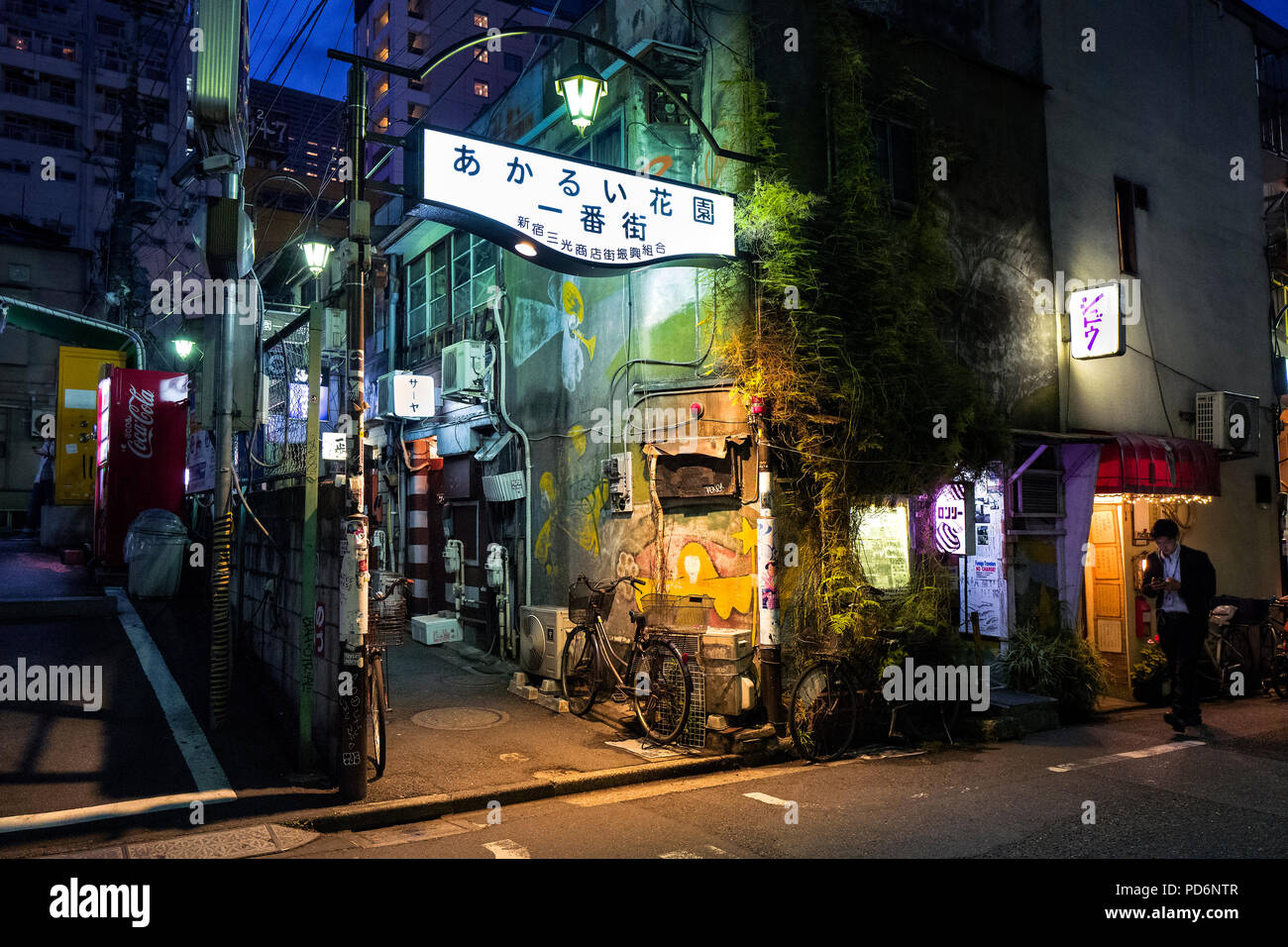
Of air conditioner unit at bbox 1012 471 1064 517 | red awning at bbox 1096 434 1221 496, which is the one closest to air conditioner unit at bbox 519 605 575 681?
air conditioner unit at bbox 1012 471 1064 517

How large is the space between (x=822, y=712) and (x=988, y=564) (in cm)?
478

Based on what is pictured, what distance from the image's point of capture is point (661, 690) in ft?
31.6

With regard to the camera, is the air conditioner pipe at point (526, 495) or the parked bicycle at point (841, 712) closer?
the parked bicycle at point (841, 712)

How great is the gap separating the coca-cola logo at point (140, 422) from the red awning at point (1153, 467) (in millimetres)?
15605

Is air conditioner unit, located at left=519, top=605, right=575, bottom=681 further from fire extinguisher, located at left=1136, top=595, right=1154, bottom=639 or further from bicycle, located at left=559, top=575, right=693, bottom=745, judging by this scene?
fire extinguisher, located at left=1136, top=595, right=1154, bottom=639

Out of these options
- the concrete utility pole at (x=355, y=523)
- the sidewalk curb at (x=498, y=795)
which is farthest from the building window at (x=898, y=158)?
the sidewalk curb at (x=498, y=795)

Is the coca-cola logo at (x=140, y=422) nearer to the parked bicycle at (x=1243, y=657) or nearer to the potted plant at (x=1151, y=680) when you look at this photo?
the potted plant at (x=1151, y=680)

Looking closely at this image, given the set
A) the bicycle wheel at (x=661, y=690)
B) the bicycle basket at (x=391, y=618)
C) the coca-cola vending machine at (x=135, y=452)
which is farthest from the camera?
the coca-cola vending machine at (x=135, y=452)

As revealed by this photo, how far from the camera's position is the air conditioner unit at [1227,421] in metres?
14.9

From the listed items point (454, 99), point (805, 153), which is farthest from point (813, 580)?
point (454, 99)

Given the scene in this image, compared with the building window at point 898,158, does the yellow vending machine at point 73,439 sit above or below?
below

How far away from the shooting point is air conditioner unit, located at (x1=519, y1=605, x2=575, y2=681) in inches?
454

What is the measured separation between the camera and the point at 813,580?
10.2 metres

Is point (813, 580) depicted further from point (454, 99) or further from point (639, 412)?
point (454, 99)
